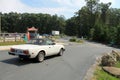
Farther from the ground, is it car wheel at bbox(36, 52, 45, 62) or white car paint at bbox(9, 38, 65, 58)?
white car paint at bbox(9, 38, 65, 58)

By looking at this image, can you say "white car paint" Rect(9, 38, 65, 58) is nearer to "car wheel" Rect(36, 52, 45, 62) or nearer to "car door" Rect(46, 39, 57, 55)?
"car door" Rect(46, 39, 57, 55)

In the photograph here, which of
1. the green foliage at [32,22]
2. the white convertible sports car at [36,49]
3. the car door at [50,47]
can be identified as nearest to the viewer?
the white convertible sports car at [36,49]

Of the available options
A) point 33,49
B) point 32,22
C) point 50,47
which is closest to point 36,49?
point 33,49

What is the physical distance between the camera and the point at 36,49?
12680mm

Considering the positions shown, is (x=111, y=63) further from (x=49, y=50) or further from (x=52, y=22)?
(x=52, y=22)

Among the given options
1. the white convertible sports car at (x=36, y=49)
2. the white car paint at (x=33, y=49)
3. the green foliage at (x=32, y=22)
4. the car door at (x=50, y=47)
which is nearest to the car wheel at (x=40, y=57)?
the white convertible sports car at (x=36, y=49)

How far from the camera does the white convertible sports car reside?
12211mm

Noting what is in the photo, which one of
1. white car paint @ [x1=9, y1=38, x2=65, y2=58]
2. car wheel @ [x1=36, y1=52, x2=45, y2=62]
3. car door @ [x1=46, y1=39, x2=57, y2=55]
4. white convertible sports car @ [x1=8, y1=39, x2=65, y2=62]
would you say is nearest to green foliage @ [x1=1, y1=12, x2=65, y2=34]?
car door @ [x1=46, y1=39, x2=57, y2=55]

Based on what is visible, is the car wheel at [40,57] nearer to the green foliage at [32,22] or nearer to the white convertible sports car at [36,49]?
the white convertible sports car at [36,49]

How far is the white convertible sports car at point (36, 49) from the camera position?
1221 cm

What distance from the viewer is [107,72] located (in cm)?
1119

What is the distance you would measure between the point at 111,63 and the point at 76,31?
3383 inches

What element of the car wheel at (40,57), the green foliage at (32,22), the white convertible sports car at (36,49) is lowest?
the car wheel at (40,57)

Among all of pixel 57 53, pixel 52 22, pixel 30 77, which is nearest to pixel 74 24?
pixel 52 22
